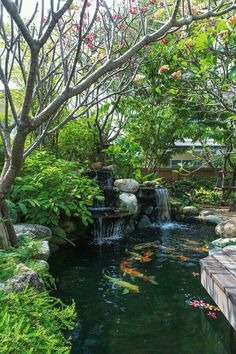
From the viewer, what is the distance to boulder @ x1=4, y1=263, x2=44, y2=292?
251 cm

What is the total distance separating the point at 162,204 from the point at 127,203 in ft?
7.90

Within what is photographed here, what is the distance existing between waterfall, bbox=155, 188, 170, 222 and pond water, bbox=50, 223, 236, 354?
379cm

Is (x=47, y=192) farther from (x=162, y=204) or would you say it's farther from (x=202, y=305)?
(x=162, y=204)

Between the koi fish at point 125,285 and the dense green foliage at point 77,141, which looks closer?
the koi fish at point 125,285

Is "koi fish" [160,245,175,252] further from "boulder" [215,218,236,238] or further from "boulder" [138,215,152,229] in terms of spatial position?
"boulder" [138,215,152,229]

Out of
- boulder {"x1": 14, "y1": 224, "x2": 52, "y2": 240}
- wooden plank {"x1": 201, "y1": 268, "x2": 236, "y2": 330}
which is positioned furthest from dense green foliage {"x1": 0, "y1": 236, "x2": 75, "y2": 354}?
boulder {"x1": 14, "y1": 224, "x2": 52, "y2": 240}

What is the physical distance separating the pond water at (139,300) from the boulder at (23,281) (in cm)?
91

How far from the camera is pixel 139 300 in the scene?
4422mm

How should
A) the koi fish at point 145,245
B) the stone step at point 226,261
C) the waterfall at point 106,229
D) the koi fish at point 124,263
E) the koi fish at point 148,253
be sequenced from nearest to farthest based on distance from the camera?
the stone step at point 226,261
the koi fish at point 124,263
the koi fish at point 148,253
the koi fish at point 145,245
the waterfall at point 106,229

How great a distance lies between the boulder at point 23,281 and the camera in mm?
2513

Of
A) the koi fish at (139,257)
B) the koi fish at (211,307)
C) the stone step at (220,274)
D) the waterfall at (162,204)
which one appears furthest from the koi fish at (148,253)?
the waterfall at (162,204)

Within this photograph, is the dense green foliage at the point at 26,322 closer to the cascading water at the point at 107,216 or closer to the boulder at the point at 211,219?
the cascading water at the point at 107,216

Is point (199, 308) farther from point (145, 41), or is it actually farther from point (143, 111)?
point (143, 111)

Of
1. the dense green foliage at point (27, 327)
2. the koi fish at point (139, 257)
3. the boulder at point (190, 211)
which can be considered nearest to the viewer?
the dense green foliage at point (27, 327)
